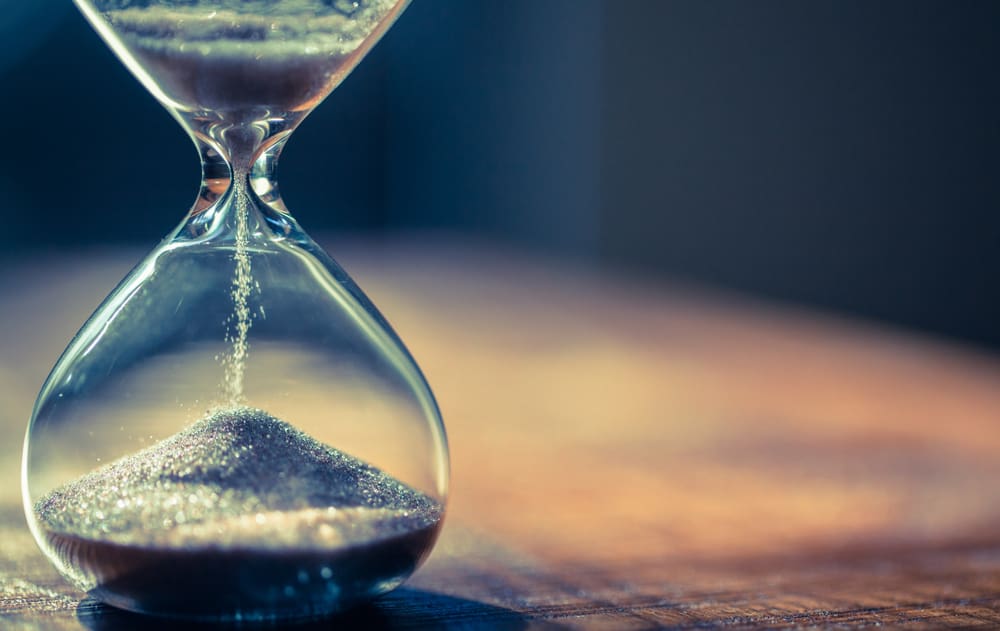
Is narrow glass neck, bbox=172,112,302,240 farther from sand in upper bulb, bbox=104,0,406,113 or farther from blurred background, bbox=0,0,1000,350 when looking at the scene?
blurred background, bbox=0,0,1000,350

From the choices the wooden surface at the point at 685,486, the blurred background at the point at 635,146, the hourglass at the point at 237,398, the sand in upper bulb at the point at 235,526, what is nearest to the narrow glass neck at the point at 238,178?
the hourglass at the point at 237,398

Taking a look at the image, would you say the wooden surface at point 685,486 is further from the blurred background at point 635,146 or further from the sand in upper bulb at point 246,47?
the blurred background at point 635,146

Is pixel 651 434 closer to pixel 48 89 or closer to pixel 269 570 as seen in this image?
pixel 269 570

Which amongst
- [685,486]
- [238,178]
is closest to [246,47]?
[238,178]

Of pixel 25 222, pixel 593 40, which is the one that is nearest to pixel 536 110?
pixel 593 40

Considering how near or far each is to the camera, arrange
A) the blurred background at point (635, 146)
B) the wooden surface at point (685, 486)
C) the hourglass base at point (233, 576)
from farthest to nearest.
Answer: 1. the blurred background at point (635, 146)
2. the wooden surface at point (685, 486)
3. the hourglass base at point (233, 576)

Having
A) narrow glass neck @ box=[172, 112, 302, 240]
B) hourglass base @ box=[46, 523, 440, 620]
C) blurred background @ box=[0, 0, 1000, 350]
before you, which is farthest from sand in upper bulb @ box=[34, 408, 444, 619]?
blurred background @ box=[0, 0, 1000, 350]

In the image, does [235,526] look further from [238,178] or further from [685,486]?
[685,486]
